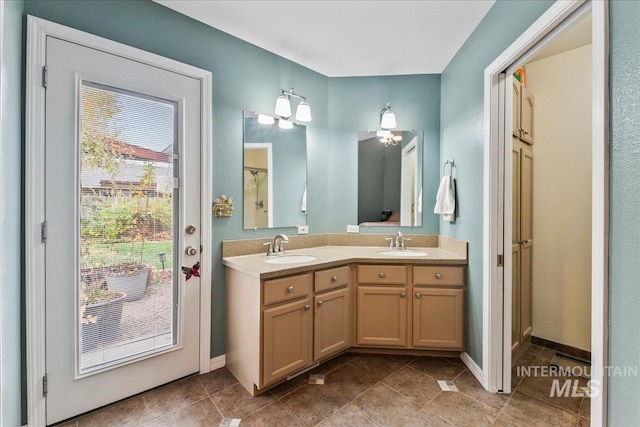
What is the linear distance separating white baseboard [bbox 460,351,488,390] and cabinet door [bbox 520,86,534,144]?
1.83m

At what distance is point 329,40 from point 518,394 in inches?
114

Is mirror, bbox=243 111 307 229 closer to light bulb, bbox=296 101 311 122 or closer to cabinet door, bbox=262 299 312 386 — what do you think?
light bulb, bbox=296 101 311 122

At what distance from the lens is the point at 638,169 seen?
94 cm

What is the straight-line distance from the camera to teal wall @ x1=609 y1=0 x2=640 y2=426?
0.95 meters

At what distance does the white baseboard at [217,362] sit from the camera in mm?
Answer: 2089

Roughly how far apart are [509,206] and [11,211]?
2.81 meters

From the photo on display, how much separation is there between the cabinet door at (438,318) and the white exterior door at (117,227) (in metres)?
1.71

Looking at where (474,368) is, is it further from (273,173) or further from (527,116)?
(273,173)

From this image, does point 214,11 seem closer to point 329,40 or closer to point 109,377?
point 329,40

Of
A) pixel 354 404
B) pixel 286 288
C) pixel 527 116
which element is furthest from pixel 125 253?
pixel 527 116

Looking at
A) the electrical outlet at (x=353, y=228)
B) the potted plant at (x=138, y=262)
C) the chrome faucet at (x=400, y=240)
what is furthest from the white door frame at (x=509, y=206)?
the potted plant at (x=138, y=262)

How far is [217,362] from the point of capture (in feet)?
6.95

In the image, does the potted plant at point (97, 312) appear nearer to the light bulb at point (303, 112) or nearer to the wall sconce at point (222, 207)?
the wall sconce at point (222, 207)

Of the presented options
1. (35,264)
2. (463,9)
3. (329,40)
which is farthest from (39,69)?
(463,9)
